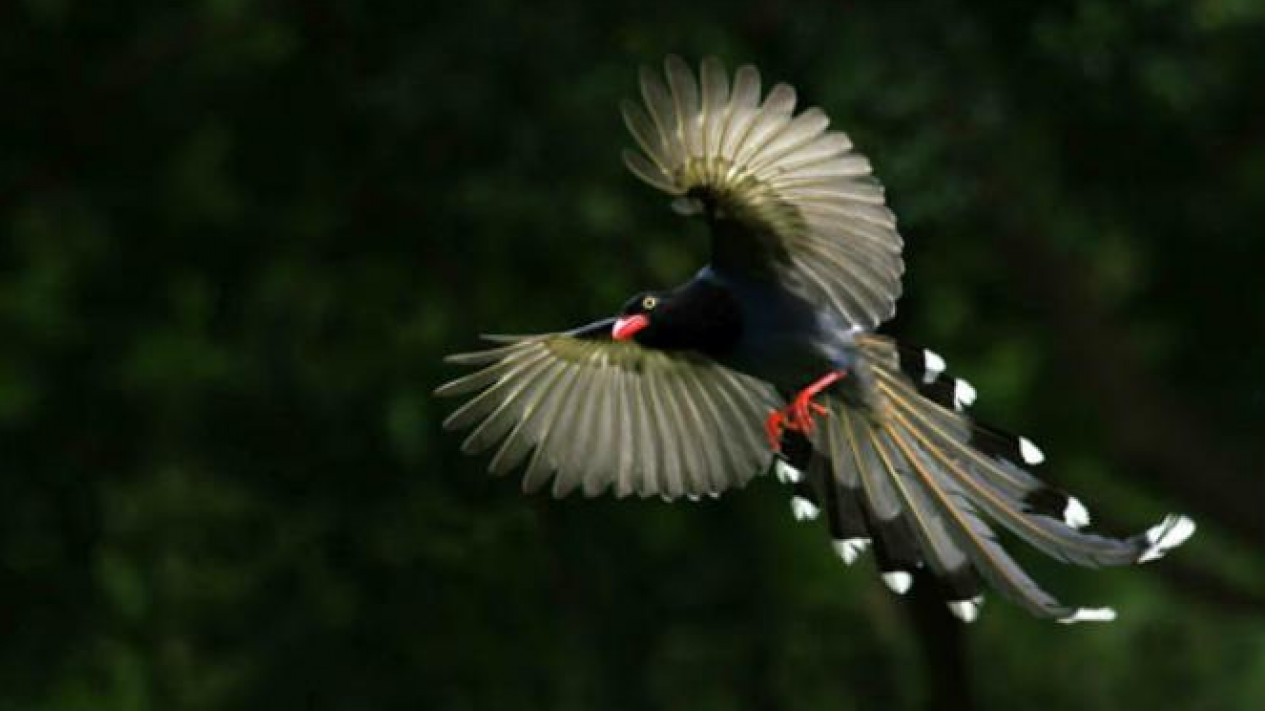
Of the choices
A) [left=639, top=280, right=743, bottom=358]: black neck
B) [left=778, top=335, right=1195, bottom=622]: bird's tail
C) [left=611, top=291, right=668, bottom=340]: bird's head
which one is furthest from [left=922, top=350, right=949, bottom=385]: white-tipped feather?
[left=611, top=291, right=668, bottom=340]: bird's head

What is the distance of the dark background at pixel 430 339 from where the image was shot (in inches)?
463

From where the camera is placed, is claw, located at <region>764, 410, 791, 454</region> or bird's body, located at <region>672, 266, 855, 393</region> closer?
bird's body, located at <region>672, 266, 855, 393</region>

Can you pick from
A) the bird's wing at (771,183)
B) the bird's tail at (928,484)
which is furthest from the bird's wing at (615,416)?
the bird's wing at (771,183)

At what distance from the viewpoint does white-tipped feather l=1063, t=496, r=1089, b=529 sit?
19.4ft

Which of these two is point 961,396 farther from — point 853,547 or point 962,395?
point 853,547

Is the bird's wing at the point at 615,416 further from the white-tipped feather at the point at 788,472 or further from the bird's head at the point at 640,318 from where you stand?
the bird's head at the point at 640,318

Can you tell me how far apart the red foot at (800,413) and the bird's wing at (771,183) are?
6.3 inches

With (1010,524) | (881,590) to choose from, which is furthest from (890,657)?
(1010,524)

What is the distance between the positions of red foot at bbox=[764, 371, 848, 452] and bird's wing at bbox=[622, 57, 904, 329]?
0.52ft

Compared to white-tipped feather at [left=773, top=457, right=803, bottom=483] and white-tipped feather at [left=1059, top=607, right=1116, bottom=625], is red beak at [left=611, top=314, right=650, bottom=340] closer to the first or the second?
white-tipped feather at [left=773, top=457, right=803, bottom=483]

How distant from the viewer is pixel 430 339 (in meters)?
13.2

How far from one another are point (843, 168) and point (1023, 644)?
34.5 feet

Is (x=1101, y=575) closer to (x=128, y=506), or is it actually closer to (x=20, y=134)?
(x=128, y=506)

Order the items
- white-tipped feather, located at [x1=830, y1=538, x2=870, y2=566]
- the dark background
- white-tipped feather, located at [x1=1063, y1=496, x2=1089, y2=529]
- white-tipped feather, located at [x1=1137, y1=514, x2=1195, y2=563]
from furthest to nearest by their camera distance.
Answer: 1. the dark background
2. white-tipped feather, located at [x1=830, y1=538, x2=870, y2=566]
3. white-tipped feather, located at [x1=1063, y1=496, x2=1089, y2=529]
4. white-tipped feather, located at [x1=1137, y1=514, x2=1195, y2=563]
